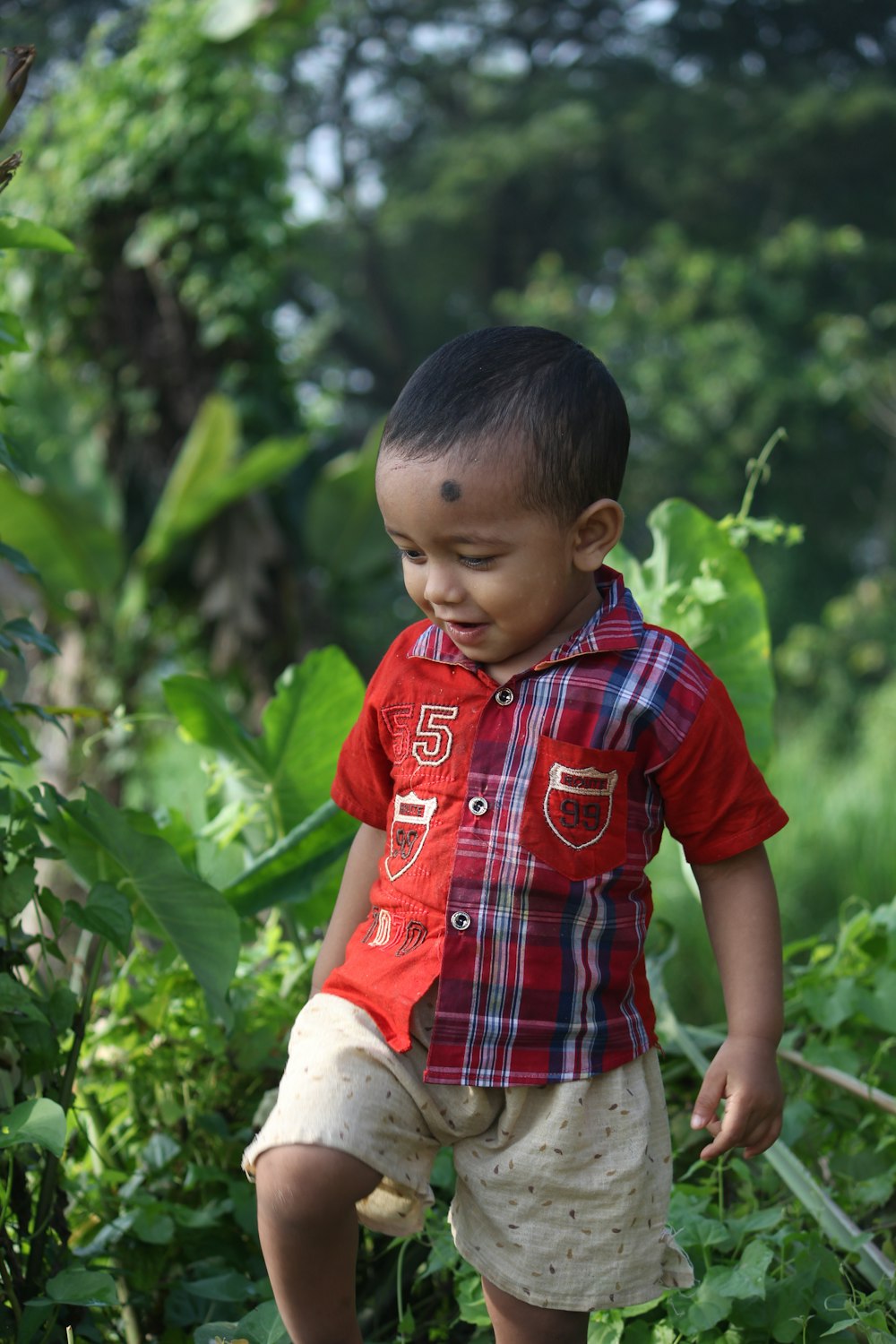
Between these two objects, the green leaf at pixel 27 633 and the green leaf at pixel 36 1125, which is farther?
the green leaf at pixel 27 633

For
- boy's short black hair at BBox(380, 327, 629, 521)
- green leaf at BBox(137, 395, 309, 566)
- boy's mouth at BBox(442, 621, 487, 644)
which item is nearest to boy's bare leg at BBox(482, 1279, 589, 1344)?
boy's mouth at BBox(442, 621, 487, 644)

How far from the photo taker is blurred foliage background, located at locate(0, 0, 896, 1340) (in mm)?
3715

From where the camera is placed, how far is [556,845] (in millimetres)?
1017

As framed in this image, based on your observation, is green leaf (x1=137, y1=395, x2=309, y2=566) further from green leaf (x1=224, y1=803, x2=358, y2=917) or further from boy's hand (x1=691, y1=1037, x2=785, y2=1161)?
boy's hand (x1=691, y1=1037, x2=785, y2=1161)

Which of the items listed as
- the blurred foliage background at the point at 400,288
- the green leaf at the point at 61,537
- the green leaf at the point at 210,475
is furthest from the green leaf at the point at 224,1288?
the green leaf at the point at 61,537

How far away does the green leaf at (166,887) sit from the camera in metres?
1.27

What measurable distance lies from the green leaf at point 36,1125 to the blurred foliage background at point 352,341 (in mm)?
200

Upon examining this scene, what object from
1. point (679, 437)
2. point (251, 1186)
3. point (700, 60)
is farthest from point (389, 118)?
point (251, 1186)

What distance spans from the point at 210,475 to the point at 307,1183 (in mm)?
3678

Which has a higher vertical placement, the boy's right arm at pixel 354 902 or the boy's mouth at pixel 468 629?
the boy's mouth at pixel 468 629

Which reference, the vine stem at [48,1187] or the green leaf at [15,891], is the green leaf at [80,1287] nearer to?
the vine stem at [48,1187]

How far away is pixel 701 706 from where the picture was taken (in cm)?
103

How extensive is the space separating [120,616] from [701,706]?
4140 millimetres

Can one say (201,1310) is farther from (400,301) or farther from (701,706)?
(400,301)
